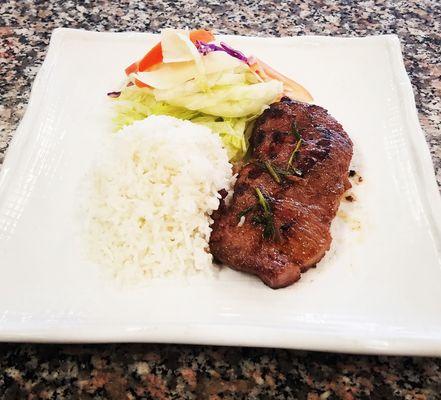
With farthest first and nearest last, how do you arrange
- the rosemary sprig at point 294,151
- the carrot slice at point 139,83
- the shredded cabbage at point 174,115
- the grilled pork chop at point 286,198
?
1. the carrot slice at point 139,83
2. the shredded cabbage at point 174,115
3. the rosemary sprig at point 294,151
4. the grilled pork chop at point 286,198

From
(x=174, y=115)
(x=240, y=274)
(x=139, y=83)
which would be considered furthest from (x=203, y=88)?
(x=240, y=274)

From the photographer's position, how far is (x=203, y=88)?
275 centimetres

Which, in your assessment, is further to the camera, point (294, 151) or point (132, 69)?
point (132, 69)

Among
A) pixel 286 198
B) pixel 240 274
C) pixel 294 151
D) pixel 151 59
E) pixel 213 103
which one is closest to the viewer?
pixel 240 274

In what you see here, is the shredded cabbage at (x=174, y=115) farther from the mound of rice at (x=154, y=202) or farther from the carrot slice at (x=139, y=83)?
the mound of rice at (x=154, y=202)

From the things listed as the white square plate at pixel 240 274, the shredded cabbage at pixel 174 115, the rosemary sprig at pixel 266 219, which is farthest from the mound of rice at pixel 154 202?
the shredded cabbage at pixel 174 115

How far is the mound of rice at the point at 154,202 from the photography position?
81.1 inches

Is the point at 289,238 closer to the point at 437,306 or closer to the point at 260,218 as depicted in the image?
the point at 260,218

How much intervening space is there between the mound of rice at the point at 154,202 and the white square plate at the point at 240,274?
9cm

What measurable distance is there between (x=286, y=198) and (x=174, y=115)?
98 cm

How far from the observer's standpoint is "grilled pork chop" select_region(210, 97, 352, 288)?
2.00 metres

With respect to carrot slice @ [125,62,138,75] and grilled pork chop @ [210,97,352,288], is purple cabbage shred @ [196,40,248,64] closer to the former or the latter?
carrot slice @ [125,62,138,75]

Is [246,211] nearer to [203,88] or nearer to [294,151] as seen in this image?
[294,151]

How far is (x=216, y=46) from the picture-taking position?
114 inches
